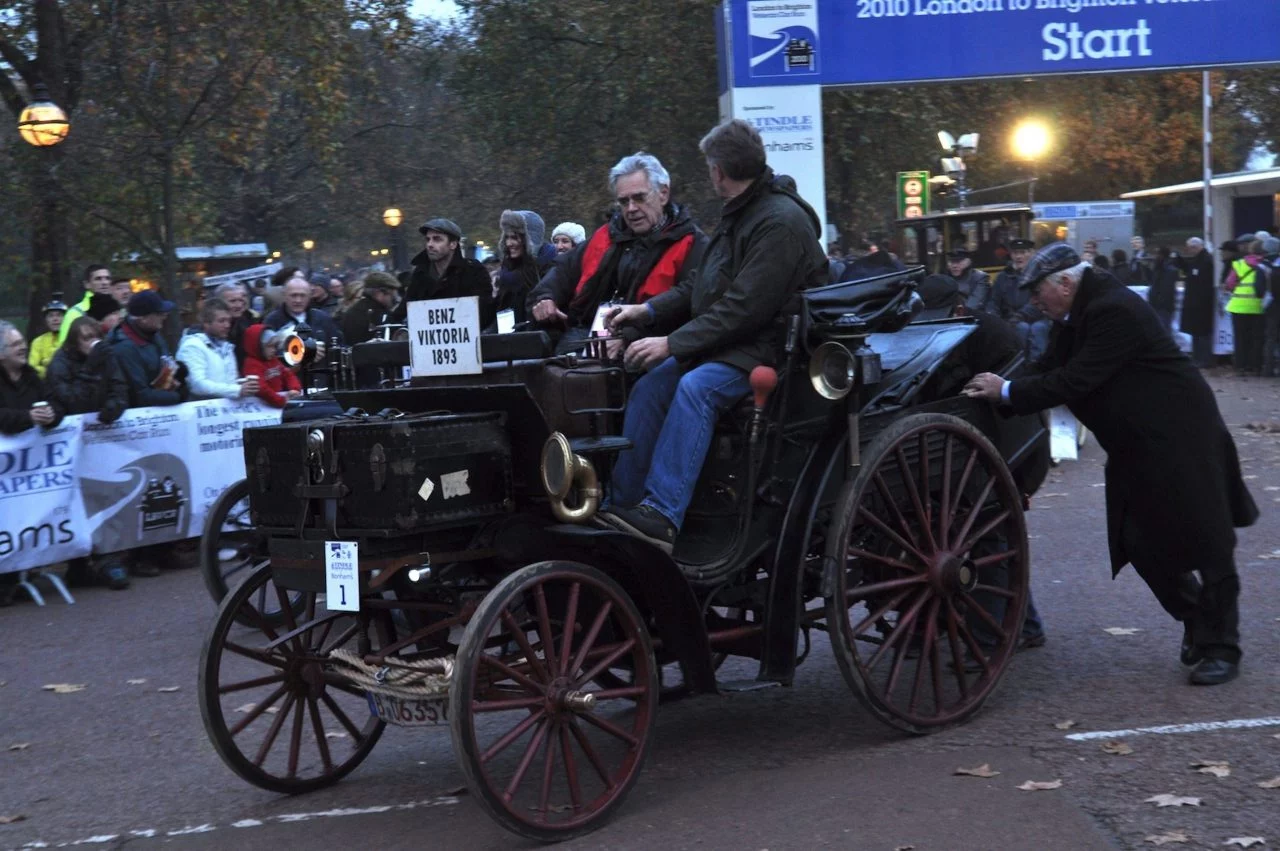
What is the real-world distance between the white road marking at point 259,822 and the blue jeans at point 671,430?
4.22ft

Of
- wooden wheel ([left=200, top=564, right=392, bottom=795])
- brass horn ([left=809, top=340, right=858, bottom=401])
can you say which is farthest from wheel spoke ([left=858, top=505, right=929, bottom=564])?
wooden wheel ([left=200, top=564, right=392, bottom=795])

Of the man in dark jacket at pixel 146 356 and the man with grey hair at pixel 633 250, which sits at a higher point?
the man with grey hair at pixel 633 250

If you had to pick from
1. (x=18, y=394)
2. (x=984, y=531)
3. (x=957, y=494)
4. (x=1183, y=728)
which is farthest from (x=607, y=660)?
(x=18, y=394)

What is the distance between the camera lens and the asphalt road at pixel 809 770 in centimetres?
476

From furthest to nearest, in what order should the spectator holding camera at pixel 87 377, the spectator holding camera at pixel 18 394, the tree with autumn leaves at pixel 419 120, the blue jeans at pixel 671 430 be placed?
1. the tree with autumn leaves at pixel 419 120
2. the spectator holding camera at pixel 87 377
3. the spectator holding camera at pixel 18 394
4. the blue jeans at pixel 671 430

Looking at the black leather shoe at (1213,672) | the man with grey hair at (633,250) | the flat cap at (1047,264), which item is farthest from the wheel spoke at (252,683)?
the black leather shoe at (1213,672)

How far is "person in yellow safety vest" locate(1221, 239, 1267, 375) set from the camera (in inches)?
860

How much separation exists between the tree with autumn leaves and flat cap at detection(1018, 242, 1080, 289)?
12.9 metres

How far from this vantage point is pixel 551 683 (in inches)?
189

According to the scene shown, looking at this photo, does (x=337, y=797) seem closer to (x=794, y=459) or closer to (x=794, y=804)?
(x=794, y=804)

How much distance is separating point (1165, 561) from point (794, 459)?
175 cm

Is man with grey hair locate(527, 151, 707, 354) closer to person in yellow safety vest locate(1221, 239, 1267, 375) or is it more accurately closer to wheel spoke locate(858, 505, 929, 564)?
wheel spoke locate(858, 505, 929, 564)

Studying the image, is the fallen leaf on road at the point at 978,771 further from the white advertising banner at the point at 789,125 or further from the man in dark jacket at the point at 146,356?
the white advertising banner at the point at 789,125

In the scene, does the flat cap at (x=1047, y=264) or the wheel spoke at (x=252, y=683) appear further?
the flat cap at (x=1047, y=264)
